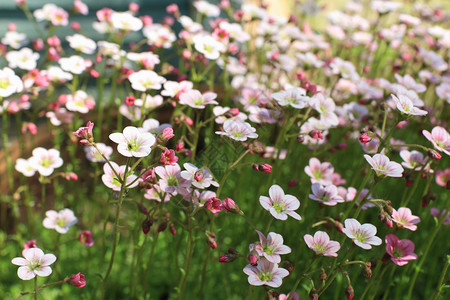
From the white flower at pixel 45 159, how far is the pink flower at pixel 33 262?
43 cm

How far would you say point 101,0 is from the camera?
9.98ft

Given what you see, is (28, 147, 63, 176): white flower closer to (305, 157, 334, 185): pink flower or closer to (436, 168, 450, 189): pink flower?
(305, 157, 334, 185): pink flower

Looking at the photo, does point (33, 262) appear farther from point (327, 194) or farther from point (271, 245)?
point (327, 194)

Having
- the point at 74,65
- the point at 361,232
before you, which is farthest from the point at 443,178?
the point at 74,65

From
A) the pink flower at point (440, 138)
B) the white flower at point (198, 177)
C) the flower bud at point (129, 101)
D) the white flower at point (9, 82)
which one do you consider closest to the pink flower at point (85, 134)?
the white flower at point (198, 177)

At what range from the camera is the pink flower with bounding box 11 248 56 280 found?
1129 mm

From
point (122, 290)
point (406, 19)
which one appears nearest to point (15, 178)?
point (122, 290)

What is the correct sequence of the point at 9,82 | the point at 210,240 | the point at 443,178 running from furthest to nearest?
1. the point at 443,178
2. the point at 9,82
3. the point at 210,240

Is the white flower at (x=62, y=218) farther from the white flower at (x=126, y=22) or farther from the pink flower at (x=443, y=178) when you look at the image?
the pink flower at (x=443, y=178)

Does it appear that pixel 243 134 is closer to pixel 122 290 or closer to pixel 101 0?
pixel 122 290

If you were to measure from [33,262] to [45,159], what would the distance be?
51 cm

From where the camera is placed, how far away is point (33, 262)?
3.82 ft

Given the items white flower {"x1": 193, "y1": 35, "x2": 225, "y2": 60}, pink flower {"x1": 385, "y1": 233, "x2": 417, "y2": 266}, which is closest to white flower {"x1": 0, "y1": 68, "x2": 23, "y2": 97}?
white flower {"x1": 193, "y1": 35, "x2": 225, "y2": 60}

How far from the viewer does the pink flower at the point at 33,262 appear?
1129mm
